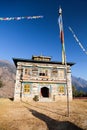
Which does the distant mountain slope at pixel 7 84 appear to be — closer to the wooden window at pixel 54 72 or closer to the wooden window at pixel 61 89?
the wooden window at pixel 54 72

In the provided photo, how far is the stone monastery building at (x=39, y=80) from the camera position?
28562 mm

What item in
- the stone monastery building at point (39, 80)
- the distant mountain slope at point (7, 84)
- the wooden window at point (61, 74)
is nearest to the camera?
the stone monastery building at point (39, 80)

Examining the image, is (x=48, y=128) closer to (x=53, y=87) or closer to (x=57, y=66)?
(x=53, y=87)

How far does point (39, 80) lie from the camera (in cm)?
2980

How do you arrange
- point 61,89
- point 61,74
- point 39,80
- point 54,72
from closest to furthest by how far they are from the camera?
point 39,80
point 61,89
point 54,72
point 61,74

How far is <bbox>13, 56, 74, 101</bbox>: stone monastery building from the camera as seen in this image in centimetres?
2856

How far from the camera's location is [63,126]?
37.2ft

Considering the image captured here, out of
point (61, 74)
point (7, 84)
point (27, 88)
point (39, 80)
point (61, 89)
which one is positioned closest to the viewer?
point (27, 88)

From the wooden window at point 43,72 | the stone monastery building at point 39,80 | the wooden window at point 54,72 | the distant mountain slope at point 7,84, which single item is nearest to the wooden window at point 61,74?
the stone monastery building at point 39,80

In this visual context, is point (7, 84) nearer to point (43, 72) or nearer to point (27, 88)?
point (43, 72)

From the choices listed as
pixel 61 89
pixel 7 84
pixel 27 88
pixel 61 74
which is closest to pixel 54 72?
pixel 61 74

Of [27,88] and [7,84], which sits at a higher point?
[27,88]

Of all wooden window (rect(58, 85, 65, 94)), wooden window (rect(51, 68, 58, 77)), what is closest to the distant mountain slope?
wooden window (rect(51, 68, 58, 77))

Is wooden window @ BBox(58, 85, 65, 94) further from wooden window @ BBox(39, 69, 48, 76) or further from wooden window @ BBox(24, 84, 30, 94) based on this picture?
wooden window @ BBox(24, 84, 30, 94)
